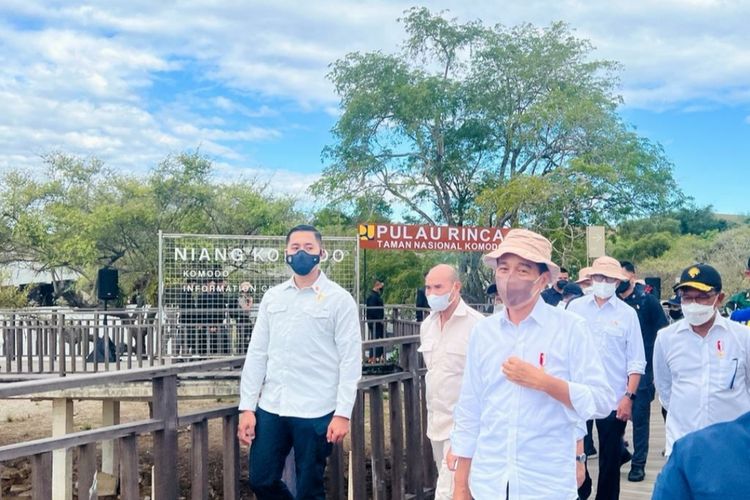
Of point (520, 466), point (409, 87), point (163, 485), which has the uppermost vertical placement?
point (409, 87)

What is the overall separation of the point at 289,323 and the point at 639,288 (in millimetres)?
3804

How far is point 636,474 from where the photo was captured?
22.5 ft

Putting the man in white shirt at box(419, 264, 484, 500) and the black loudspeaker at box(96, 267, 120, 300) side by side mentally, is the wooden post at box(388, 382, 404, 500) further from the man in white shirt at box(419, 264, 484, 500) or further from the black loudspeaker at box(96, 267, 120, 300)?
the black loudspeaker at box(96, 267, 120, 300)

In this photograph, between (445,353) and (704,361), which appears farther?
(445,353)

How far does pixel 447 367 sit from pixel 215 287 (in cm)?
895

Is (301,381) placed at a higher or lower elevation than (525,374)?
lower

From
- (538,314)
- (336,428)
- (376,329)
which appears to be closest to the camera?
(538,314)

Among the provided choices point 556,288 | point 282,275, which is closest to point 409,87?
point 282,275

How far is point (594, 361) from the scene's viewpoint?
3029 millimetres

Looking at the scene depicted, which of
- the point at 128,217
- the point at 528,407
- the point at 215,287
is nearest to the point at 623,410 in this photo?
the point at 528,407

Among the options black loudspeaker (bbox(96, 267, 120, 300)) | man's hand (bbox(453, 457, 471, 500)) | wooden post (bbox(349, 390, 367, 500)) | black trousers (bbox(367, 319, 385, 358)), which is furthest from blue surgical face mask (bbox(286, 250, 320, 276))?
black loudspeaker (bbox(96, 267, 120, 300))

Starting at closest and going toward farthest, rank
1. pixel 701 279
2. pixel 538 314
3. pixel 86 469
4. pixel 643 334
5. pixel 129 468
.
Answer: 1. pixel 538 314
2. pixel 86 469
3. pixel 129 468
4. pixel 701 279
5. pixel 643 334

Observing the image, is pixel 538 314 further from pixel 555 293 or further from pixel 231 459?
Answer: pixel 555 293

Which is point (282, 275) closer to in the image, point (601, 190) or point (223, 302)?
point (223, 302)
